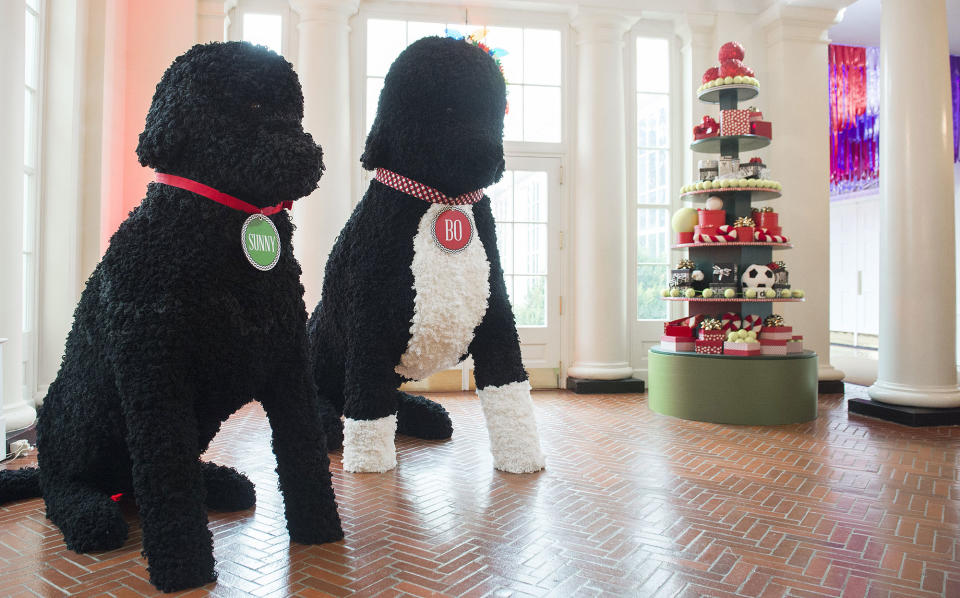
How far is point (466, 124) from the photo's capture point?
110 inches

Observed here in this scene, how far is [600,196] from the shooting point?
245 inches

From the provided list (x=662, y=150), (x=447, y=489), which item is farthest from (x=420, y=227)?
(x=662, y=150)

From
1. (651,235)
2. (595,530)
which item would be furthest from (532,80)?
(595,530)

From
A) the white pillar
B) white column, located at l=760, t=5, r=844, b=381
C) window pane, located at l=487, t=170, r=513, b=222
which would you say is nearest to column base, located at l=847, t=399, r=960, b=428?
white column, located at l=760, t=5, r=844, b=381

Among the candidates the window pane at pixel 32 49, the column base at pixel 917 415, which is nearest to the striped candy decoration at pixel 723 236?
the column base at pixel 917 415

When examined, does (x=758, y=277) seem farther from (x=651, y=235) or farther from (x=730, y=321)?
(x=651, y=235)

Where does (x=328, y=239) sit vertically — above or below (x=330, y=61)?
below

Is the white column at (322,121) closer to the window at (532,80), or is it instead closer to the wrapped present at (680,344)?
the window at (532,80)

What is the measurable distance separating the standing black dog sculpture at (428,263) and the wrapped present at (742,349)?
2.24 metres

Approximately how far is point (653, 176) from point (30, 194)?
18.0ft

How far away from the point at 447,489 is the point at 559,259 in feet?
12.6

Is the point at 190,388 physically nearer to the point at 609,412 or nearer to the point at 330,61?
the point at 609,412

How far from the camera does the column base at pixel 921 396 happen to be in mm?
4727

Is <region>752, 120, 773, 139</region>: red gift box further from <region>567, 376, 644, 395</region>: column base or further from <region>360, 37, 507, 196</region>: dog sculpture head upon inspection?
<region>360, 37, 507, 196</region>: dog sculpture head
